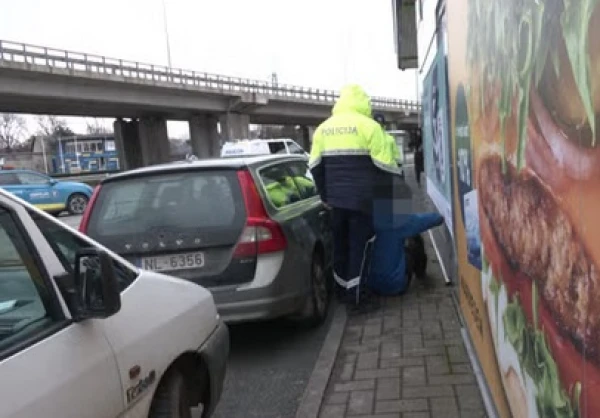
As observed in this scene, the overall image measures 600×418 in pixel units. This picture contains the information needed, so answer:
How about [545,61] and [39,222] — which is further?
[39,222]

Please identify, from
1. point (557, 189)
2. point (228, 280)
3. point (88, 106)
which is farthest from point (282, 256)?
point (88, 106)

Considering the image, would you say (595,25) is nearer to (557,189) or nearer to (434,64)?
(557,189)

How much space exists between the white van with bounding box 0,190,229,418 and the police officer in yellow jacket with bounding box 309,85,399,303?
3.11 metres

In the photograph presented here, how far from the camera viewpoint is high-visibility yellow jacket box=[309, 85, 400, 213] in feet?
19.5

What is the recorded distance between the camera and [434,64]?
5355 mm

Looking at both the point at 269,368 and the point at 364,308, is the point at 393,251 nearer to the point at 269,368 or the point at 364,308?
the point at 364,308

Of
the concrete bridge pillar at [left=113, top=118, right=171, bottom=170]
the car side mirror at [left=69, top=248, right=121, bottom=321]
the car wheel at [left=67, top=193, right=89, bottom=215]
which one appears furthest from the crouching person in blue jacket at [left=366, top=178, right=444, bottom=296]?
the concrete bridge pillar at [left=113, top=118, right=171, bottom=170]

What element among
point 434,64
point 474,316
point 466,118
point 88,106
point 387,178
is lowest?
point 474,316

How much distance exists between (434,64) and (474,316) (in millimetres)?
2317

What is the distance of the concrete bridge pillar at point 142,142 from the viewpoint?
54.1m

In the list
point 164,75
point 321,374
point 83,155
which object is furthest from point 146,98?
point 321,374

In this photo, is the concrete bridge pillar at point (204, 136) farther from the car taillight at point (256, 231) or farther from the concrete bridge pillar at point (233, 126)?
the car taillight at point (256, 231)

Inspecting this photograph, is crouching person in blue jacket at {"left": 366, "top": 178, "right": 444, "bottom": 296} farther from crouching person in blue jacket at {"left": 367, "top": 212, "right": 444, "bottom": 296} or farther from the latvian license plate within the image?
the latvian license plate

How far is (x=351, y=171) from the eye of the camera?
5.97 metres
